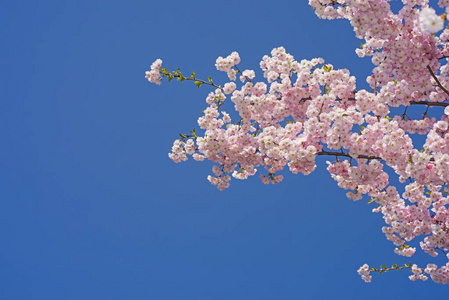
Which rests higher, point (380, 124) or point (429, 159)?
point (380, 124)

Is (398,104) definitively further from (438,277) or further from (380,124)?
(438,277)

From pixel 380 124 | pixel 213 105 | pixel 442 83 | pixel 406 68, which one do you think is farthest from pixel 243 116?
pixel 442 83

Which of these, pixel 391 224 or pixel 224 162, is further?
pixel 391 224

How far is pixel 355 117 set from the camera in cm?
677

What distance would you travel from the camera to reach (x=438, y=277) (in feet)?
37.1

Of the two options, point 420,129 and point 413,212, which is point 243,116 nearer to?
point 420,129

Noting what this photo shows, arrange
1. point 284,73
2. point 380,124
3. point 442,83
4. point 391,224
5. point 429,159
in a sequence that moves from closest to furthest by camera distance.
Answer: point 429,159 < point 380,124 < point 442,83 < point 284,73 < point 391,224

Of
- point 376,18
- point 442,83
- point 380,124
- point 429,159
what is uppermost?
point 376,18

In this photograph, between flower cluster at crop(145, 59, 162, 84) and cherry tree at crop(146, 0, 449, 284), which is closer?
cherry tree at crop(146, 0, 449, 284)

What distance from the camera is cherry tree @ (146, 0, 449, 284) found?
6.54 m

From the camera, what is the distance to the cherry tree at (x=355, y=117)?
6.54 meters

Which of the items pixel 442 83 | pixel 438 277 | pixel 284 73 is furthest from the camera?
pixel 438 277

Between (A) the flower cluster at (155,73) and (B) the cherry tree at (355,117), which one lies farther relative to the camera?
(A) the flower cluster at (155,73)

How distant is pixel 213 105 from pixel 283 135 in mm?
1996
